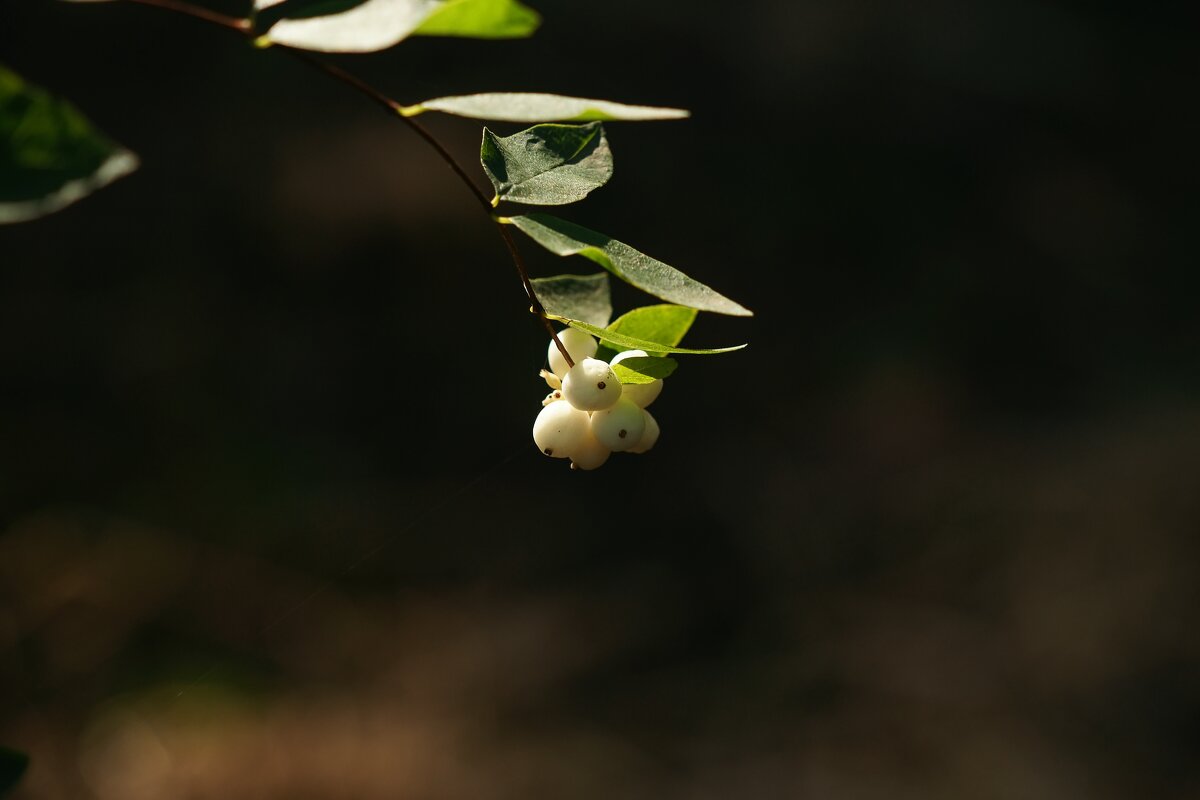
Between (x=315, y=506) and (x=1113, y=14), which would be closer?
(x=315, y=506)

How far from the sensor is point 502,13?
50cm

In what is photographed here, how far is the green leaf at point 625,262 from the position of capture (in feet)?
1.75

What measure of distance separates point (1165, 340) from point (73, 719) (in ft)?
10.9

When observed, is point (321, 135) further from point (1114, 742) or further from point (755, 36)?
point (1114, 742)

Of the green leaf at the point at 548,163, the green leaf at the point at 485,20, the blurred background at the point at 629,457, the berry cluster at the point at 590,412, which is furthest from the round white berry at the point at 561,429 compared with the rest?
the blurred background at the point at 629,457

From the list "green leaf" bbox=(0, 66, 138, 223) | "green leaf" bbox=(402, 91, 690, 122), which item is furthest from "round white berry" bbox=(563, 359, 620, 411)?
"green leaf" bbox=(0, 66, 138, 223)

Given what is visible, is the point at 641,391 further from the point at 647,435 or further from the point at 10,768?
the point at 10,768

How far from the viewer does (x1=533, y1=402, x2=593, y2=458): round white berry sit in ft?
2.20

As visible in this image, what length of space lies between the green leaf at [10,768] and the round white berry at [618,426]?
341mm

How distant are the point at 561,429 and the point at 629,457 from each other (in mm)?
2545

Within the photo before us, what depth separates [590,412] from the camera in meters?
0.67

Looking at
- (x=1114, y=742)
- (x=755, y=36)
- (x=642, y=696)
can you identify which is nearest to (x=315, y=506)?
(x=642, y=696)

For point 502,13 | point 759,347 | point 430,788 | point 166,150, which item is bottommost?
point 430,788

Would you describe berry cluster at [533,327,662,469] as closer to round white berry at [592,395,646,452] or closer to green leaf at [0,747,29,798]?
round white berry at [592,395,646,452]
